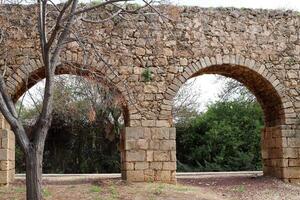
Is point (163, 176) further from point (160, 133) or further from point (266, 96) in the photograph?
point (266, 96)

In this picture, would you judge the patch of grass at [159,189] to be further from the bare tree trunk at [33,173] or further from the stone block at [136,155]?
the bare tree trunk at [33,173]

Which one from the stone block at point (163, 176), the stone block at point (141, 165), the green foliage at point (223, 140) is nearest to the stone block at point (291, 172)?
the stone block at point (163, 176)

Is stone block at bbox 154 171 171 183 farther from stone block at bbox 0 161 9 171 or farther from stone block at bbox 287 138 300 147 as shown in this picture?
stone block at bbox 0 161 9 171

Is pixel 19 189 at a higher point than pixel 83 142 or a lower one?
lower

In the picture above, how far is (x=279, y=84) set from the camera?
11.7 metres

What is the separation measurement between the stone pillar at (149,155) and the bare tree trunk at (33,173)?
3.59 m

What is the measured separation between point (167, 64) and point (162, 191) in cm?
313

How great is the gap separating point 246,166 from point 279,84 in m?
7.88

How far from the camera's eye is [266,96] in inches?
490

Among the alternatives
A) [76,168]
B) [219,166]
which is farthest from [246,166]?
[76,168]

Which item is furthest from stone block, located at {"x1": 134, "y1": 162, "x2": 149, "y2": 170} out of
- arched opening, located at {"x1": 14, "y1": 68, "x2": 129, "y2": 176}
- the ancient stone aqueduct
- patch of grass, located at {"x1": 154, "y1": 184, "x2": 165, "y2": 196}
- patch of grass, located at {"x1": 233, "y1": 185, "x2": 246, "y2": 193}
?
arched opening, located at {"x1": 14, "y1": 68, "x2": 129, "y2": 176}

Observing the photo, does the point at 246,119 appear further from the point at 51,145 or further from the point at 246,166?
the point at 51,145

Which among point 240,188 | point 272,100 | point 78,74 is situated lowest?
point 240,188

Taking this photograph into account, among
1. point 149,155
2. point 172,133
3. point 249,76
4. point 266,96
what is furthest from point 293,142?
point 149,155
